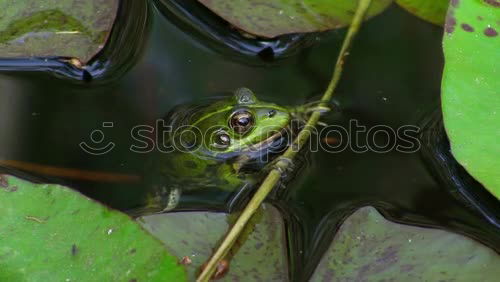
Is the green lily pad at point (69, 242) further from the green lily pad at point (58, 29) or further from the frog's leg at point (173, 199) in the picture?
the green lily pad at point (58, 29)

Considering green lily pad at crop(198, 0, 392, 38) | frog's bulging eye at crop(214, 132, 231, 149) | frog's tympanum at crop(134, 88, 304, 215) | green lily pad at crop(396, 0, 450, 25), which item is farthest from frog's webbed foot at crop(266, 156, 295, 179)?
green lily pad at crop(396, 0, 450, 25)

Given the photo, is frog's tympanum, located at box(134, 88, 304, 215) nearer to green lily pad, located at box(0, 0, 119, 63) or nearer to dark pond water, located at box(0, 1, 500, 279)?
dark pond water, located at box(0, 1, 500, 279)

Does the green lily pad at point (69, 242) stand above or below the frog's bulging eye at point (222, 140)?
above

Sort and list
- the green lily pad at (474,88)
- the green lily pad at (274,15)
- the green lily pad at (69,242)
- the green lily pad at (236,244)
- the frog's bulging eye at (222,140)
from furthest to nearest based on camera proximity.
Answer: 1. the frog's bulging eye at (222,140)
2. the green lily pad at (274,15)
3. the green lily pad at (236,244)
4. the green lily pad at (474,88)
5. the green lily pad at (69,242)

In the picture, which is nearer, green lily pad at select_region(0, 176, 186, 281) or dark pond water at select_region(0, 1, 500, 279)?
green lily pad at select_region(0, 176, 186, 281)

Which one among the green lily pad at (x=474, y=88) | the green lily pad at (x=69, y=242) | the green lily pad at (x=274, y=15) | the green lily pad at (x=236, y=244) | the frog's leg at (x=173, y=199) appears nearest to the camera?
the green lily pad at (x=69, y=242)

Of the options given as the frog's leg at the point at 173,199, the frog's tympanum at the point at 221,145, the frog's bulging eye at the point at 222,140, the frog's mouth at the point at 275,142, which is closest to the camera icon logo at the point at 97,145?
the frog's tympanum at the point at 221,145

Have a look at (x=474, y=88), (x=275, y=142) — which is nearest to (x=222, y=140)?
(x=275, y=142)
